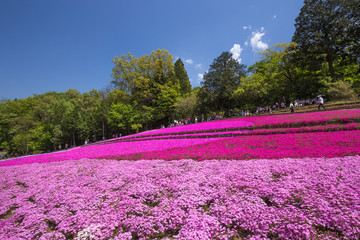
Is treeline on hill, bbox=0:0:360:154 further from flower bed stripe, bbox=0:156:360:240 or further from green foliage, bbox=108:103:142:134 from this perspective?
flower bed stripe, bbox=0:156:360:240

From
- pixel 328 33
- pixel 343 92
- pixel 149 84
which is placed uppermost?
pixel 328 33

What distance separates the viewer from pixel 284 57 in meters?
32.8

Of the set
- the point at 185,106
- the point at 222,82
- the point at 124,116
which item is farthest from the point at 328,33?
the point at 124,116

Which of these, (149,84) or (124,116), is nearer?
(124,116)

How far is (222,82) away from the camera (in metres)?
34.8

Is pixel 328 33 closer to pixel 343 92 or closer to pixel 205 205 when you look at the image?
pixel 343 92

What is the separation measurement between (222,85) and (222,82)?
0.67 meters

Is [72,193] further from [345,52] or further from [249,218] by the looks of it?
[345,52]

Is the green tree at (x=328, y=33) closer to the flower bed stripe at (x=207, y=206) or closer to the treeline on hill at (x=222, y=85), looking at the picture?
the treeline on hill at (x=222, y=85)

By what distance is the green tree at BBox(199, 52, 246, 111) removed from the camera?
1363 inches

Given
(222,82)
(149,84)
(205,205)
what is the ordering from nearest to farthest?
1. (205,205)
2. (222,82)
3. (149,84)

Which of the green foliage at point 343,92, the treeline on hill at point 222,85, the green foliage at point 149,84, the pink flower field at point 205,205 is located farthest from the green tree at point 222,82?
the pink flower field at point 205,205

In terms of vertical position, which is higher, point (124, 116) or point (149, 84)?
point (149, 84)

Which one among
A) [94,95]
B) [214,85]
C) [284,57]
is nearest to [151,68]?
[214,85]
